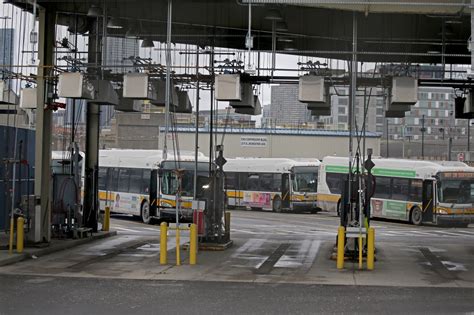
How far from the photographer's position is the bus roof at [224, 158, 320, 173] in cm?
3941

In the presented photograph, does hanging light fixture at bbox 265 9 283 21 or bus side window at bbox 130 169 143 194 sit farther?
bus side window at bbox 130 169 143 194

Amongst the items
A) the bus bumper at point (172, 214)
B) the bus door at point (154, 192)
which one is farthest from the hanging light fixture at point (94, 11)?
the bus door at point (154, 192)

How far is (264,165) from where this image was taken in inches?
1577

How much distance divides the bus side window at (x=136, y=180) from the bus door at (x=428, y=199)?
13979 mm

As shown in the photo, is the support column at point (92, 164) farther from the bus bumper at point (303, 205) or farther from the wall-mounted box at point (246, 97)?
the bus bumper at point (303, 205)

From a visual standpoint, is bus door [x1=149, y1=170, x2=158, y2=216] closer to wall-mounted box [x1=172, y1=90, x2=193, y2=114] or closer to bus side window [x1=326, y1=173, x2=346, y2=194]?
wall-mounted box [x1=172, y1=90, x2=193, y2=114]

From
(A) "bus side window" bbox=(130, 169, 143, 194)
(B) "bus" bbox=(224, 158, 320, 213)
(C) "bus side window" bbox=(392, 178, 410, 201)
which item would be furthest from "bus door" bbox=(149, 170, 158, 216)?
(C) "bus side window" bbox=(392, 178, 410, 201)

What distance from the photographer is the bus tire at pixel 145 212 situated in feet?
106

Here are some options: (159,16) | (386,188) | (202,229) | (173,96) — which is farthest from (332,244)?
(386,188)

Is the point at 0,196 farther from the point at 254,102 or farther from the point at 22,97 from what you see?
the point at 254,102

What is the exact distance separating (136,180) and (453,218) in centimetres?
1559

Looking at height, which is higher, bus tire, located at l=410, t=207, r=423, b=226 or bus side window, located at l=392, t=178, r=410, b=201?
bus side window, located at l=392, t=178, r=410, b=201

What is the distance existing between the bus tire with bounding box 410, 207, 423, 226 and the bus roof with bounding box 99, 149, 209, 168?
10.7 meters

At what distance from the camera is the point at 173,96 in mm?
20375
